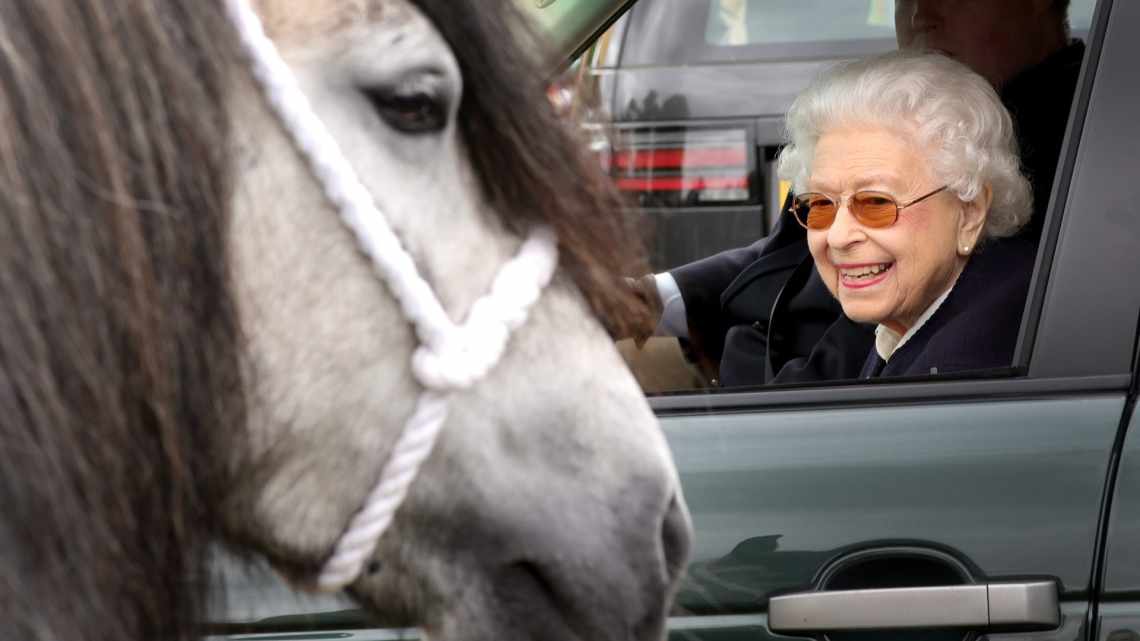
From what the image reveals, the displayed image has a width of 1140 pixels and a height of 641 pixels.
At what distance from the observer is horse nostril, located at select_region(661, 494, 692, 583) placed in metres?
1.37

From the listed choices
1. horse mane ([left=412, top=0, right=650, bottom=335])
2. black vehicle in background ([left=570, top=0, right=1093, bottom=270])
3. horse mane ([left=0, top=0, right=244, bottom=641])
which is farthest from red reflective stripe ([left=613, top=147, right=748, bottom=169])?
horse mane ([left=0, top=0, right=244, bottom=641])

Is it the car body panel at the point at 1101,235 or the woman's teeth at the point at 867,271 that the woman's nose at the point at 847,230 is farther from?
the car body panel at the point at 1101,235

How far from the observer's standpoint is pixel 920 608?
1.74m

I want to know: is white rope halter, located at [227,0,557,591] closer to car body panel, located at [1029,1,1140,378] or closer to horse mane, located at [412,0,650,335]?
horse mane, located at [412,0,650,335]

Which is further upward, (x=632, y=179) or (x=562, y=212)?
(x=562, y=212)

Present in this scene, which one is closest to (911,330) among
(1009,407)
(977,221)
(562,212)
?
(977,221)

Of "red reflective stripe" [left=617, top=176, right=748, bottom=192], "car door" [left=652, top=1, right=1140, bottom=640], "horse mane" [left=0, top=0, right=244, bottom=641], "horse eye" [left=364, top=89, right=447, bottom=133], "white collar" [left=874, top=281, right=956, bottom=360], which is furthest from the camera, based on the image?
"red reflective stripe" [left=617, top=176, right=748, bottom=192]

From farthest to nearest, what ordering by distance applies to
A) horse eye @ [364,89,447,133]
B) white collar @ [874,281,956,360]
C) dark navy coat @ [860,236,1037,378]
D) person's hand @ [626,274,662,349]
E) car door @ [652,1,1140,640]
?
1. white collar @ [874,281,956,360]
2. dark navy coat @ [860,236,1037,378]
3. car door @ [652,1,1140,640]
4. person's hand @ [626,274,662,349]
5. horse eye @ [364,89,447,133]

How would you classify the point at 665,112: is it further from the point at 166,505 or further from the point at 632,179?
the point at 166,505

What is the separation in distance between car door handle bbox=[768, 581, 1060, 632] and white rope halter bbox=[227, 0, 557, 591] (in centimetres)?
63

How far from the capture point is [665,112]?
8.75 ft

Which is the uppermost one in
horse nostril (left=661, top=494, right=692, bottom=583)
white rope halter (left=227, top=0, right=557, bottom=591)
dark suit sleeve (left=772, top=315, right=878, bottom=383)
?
white rope halter (left=227, top=0, right=557, bottom=591)

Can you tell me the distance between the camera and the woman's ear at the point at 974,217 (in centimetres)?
219

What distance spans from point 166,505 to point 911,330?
1.20 m
